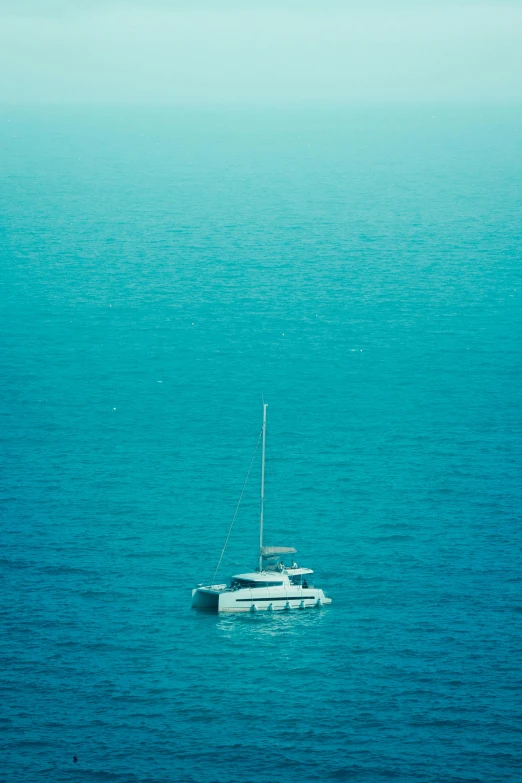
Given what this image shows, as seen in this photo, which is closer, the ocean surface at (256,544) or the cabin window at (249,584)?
the ocean surface at (256,544)

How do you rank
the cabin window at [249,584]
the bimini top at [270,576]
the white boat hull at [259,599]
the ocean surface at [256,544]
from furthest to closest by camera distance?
the bimini top at [270,576] → the cabin window at [249,584] → the white boat hull at [259,599] → the ocean surface at [256,544]

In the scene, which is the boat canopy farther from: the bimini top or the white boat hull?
the white boat hull

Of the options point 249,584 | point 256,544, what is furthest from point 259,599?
point 256,544

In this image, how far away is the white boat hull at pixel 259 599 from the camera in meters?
90.9

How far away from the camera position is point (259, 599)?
91.5 metres

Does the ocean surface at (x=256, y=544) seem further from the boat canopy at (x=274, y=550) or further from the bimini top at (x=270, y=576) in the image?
the boat canopy at (x=274, y=550)

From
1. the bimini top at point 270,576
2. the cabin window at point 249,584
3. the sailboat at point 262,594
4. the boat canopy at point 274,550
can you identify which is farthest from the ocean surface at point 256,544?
the boat canopy at point 274,550

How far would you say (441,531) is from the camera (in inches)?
4077

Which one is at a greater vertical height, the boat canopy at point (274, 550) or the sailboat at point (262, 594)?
the boat canopy at point (274, 550)

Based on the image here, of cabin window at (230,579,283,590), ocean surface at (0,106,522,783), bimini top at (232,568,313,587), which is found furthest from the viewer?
bimini top at (232,568,313,587)

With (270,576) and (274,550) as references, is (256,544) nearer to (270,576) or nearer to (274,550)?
(274,550)

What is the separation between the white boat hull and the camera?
90875 millimetres

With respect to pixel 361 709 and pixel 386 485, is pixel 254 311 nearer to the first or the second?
pixel 386 485

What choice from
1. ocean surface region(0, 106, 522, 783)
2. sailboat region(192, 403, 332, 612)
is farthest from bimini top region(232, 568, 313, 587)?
ocean surface region(0, 106, 522, 783)
